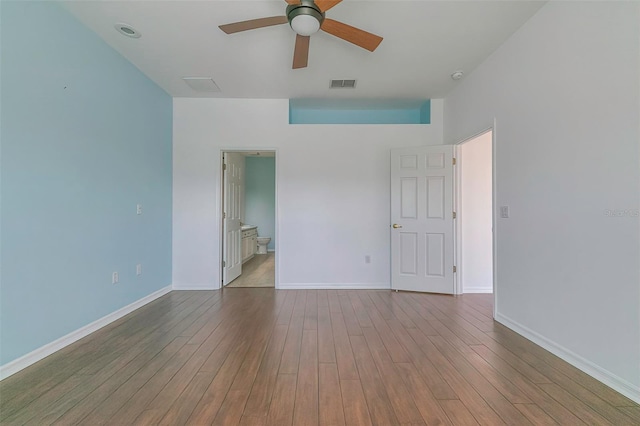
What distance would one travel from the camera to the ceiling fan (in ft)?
6.25

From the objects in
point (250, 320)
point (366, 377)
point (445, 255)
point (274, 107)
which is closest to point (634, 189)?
point (366, 377)

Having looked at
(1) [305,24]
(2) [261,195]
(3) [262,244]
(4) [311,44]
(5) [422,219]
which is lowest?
(3) [262,244]

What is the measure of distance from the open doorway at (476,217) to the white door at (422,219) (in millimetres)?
257

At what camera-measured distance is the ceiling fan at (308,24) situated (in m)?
1.91

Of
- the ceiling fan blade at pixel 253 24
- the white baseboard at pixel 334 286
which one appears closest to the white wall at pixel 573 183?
the white baseboard at pixel 334 286

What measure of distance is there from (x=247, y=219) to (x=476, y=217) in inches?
235

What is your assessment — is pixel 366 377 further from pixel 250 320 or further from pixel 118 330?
pixel 118 330

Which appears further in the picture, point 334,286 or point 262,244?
point 262,244

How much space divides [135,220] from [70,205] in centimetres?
87

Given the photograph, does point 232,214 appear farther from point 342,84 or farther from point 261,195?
point 261,195

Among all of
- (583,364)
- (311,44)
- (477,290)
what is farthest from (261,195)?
(583,364)

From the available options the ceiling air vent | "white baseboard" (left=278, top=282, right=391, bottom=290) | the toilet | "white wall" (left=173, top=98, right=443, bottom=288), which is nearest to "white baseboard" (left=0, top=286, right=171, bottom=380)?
"white wall" (left=173, top=98, right=443, bottom=288)

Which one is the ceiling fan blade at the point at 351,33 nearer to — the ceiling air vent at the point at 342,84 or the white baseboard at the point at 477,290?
the ceiling air vent at the point at 342,84

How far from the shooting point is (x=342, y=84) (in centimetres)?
355
